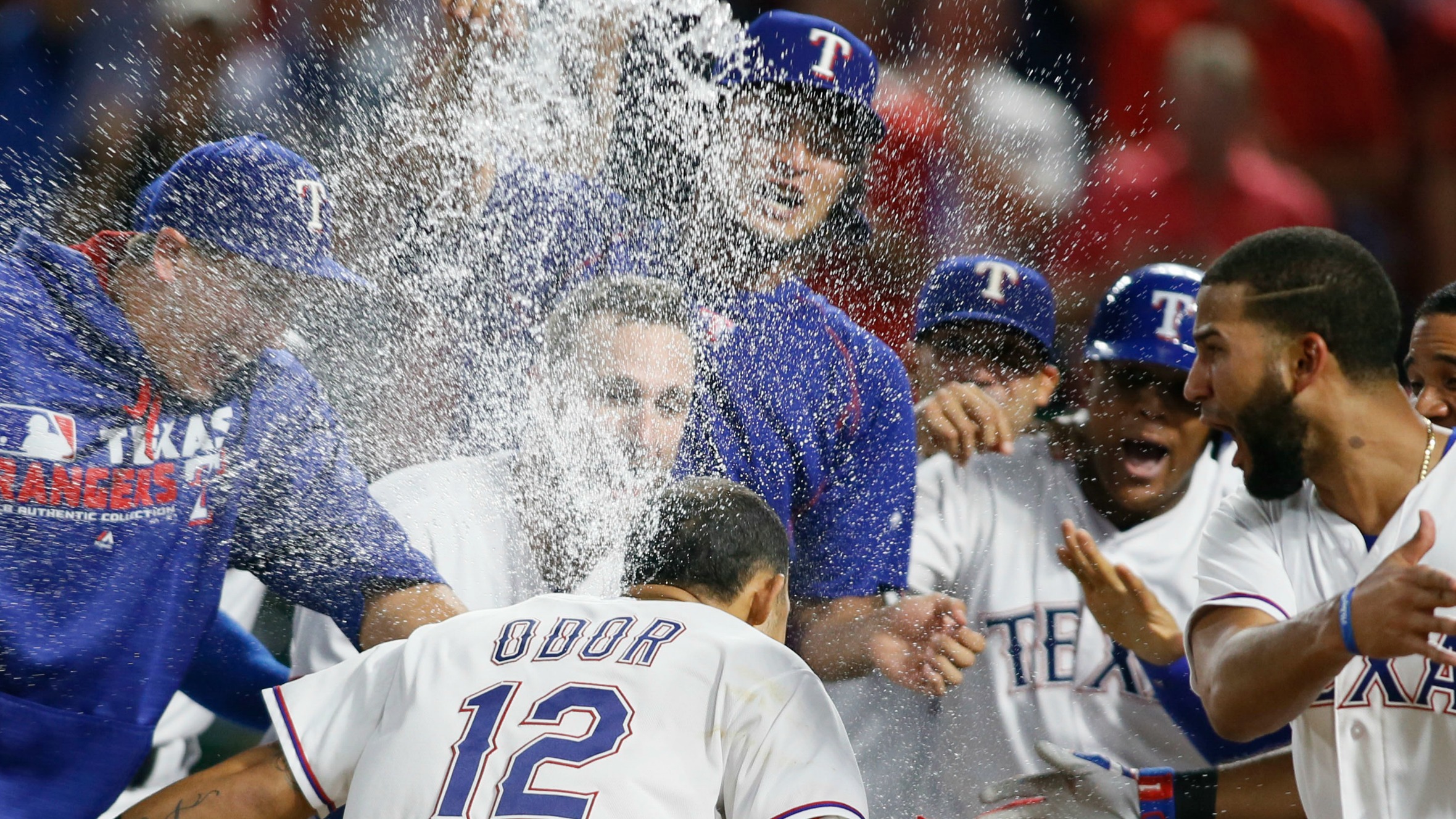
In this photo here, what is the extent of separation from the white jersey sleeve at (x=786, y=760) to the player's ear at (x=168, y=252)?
5.16 ft

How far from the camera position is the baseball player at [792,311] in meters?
3.15

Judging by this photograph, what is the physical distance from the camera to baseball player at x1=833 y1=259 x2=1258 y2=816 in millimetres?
3328

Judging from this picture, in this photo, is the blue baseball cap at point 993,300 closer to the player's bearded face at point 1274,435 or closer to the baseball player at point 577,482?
the baseball player at point 577,482

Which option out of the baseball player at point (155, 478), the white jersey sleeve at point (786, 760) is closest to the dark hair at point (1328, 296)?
the white jersey sleeve at point (786, 760)

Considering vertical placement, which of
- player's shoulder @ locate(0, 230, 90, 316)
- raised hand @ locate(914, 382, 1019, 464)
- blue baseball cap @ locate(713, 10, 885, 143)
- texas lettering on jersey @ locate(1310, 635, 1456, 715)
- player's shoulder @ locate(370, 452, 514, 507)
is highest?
blue baseball cap @ locate(713, 10, 885, 143)

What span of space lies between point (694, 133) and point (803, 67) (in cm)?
46

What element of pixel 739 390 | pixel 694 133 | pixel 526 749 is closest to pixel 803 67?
pixel 694 133

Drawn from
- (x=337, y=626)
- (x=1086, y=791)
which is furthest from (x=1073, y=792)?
(x=337, y=626)

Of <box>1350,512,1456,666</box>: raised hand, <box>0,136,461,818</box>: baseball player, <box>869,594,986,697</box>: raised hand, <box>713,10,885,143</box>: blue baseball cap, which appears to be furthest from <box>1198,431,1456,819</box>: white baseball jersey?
<box>0,136,461,818</box>: baseball player

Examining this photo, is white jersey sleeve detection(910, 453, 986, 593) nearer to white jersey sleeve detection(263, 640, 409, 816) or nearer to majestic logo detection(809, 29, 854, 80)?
majestic logo detection(809, 29, 854, 80)

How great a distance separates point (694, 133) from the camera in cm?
380

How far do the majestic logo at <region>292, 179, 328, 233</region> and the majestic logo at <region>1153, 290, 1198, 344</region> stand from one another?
200 centimetres

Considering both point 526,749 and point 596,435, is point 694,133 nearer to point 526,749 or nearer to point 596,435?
point 596,435

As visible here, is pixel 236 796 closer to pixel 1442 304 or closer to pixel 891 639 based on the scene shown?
pixel 891 639
